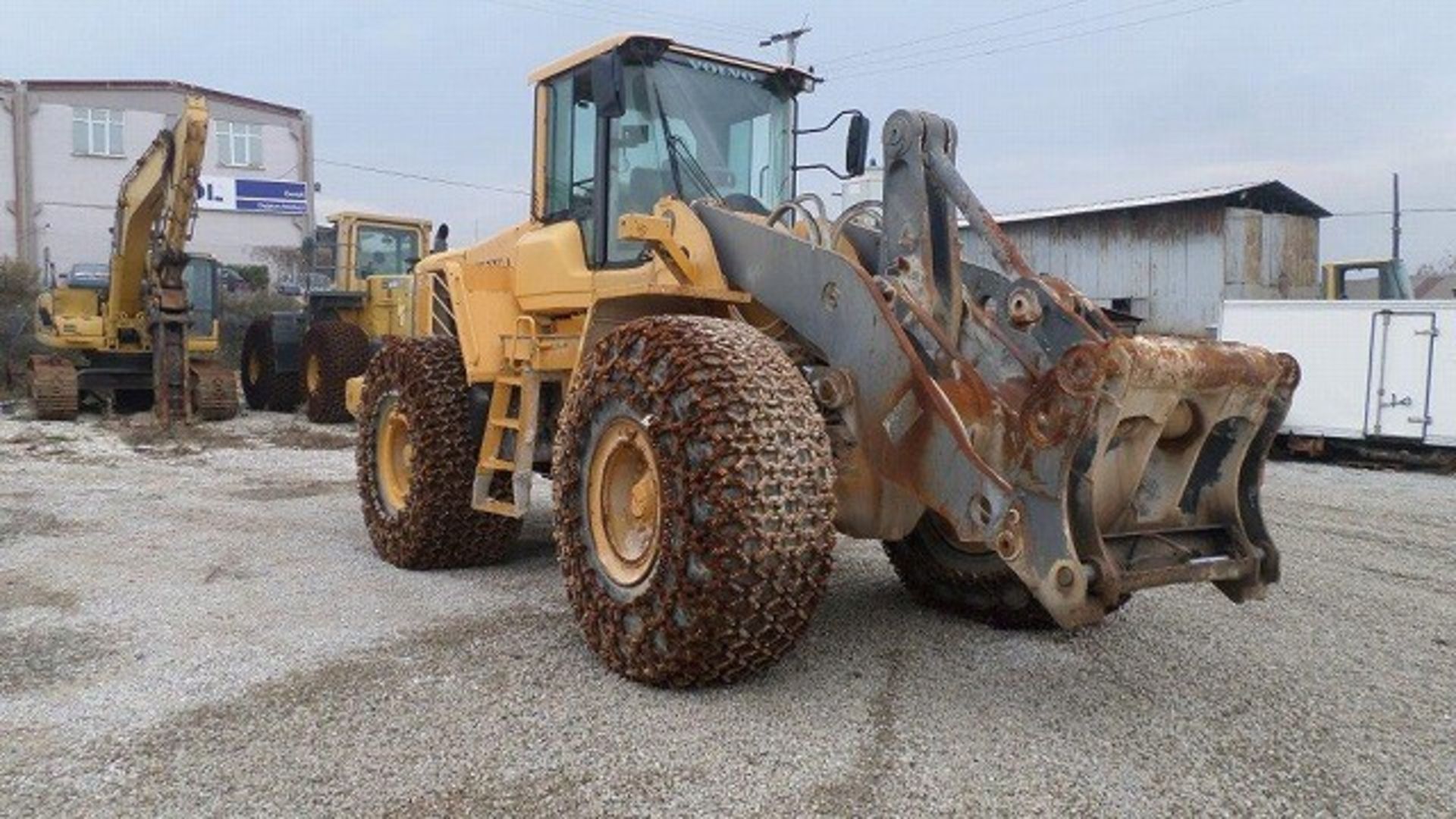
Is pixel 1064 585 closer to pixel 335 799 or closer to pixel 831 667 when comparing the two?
pixel 831 667

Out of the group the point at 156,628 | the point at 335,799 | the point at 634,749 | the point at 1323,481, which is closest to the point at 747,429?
the point at 634,749

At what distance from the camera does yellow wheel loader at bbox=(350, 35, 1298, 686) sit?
12.2 feet

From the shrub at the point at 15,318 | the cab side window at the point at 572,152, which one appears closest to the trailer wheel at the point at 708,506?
the cab side window at the point at 572,152

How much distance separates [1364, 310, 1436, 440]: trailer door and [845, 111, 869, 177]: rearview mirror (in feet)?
32.9

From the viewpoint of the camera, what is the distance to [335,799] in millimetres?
3271

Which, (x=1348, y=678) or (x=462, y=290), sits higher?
(x=462, y=290)

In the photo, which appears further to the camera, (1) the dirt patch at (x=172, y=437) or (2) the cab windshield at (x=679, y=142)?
(1) the dirt patch at (x=172, y=437)

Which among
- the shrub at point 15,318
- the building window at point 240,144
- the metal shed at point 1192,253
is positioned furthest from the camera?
the building window at point 240,144

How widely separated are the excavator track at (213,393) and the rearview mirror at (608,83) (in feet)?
39.4

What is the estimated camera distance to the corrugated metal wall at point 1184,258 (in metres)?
21.2

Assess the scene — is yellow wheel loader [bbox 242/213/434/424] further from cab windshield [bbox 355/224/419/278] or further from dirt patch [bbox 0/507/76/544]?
dirt patch [bbox 0/507/76/544]

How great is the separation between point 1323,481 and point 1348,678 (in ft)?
26.8

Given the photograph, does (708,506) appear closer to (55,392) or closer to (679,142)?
(679,142)

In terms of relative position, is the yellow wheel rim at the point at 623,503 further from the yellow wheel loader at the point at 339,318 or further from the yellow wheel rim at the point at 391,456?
the yellow wheel loader at the point at 339,318
